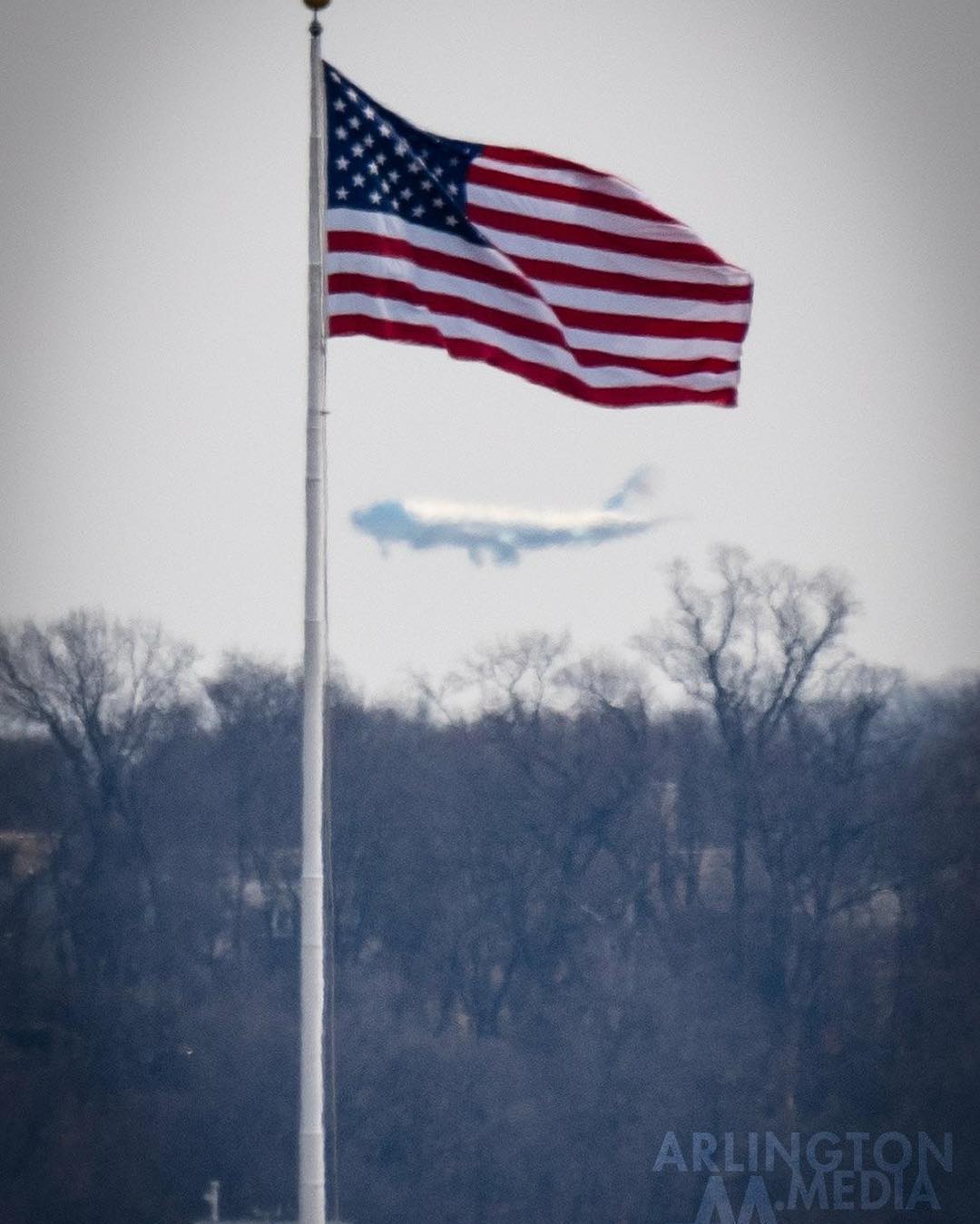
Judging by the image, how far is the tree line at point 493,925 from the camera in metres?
51.0

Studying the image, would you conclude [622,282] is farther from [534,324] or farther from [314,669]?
[314,669]

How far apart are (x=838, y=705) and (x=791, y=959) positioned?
24.7 ft

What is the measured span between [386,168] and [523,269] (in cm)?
107

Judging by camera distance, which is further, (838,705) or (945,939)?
(838,705)

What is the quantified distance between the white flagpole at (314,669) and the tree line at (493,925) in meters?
36.3

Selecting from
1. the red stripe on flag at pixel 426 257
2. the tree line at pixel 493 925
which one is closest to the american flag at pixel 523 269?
the red stripe on flag at pixel 426 257

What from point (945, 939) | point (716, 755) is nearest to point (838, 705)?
point (716, 755)

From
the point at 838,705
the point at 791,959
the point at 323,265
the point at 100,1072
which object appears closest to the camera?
the point at 323,265

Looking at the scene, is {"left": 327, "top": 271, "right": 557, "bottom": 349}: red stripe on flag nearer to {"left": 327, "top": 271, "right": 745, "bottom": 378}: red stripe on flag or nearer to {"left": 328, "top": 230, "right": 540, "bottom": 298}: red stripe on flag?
{"left": 327, "top": 271, "right": 745, "bottom": 378}: red stripe on flag

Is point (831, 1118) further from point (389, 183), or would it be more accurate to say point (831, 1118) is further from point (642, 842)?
point (389, 183)

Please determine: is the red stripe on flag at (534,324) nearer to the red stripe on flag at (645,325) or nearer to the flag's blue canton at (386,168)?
the red stripe on flag at (645,325)

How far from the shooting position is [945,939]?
184 feet

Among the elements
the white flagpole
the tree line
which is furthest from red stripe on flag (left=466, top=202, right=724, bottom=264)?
the tree line

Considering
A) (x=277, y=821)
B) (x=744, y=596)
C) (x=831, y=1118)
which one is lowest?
(x=831, y=1118)
